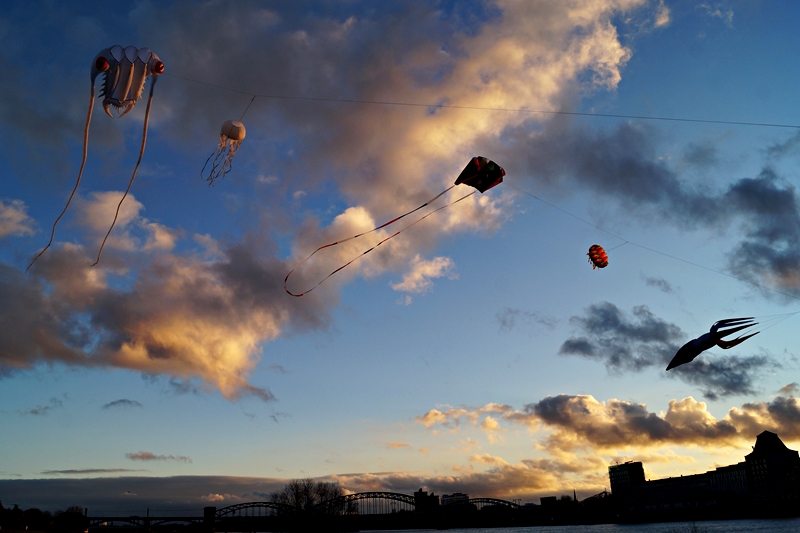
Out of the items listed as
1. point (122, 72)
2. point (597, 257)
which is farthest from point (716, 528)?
point (122, 72)

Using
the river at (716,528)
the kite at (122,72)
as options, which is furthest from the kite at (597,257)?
the river at (716,528)

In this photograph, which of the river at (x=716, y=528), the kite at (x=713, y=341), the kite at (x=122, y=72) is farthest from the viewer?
the river at (x=716, y=528)

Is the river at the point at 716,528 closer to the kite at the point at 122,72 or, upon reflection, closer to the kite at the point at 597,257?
the kite at the point at 597,257

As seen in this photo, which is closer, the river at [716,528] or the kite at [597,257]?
the kite at [597,257]

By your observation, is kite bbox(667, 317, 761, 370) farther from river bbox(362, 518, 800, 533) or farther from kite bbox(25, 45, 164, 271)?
river bbox(362, 518, 800, 533)

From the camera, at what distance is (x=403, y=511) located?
656 feet

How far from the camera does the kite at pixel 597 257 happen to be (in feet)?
118

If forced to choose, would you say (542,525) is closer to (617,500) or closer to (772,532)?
(617,500)

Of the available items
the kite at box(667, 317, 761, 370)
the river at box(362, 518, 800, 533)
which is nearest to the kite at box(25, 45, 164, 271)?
the kite at box(667, 317, 761, 370)

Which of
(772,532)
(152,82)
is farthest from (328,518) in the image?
(152,82)

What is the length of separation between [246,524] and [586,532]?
10241 cm

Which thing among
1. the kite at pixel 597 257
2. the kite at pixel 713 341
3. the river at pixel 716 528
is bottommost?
the river at pixel 716 528

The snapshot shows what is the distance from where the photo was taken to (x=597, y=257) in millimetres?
36281

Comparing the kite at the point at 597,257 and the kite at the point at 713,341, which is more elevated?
the kite at the point at 597,257
